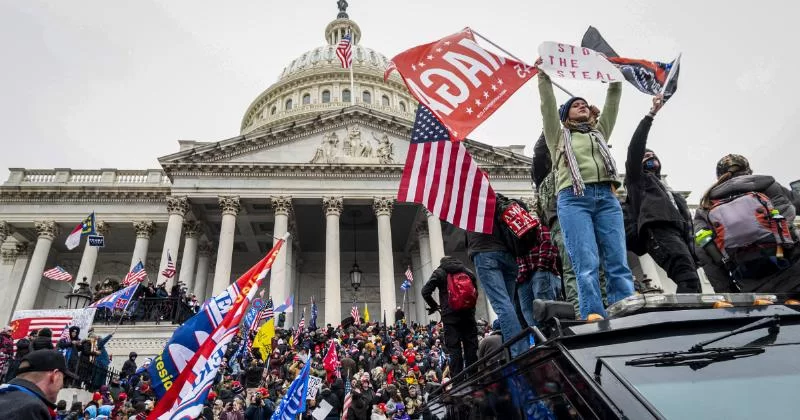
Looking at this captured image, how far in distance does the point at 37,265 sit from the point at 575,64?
32.9 metres

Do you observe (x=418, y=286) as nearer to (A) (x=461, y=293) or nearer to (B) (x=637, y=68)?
(A) (x=461, y=293)

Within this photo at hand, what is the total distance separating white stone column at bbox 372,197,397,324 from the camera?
25292 millimetres

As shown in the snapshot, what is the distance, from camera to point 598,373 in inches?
71.9

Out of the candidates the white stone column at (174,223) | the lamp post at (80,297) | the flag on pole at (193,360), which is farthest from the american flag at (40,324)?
the white stone column at (174,223)

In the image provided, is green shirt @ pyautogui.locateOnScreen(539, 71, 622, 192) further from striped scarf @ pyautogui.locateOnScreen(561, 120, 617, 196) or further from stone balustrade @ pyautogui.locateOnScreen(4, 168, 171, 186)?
stone balustrade @ pyautogui.locateOnScreen(4, 168, 171, 186)

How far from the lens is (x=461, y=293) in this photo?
225 inches

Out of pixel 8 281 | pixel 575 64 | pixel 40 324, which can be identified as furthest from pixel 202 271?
pixel 575 64

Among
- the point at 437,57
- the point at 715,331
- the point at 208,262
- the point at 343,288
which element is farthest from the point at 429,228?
the point at 715,331

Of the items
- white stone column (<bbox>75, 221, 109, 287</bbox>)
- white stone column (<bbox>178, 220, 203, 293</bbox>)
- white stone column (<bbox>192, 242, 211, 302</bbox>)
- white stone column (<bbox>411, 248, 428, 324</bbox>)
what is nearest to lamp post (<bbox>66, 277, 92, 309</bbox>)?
white stone column (<bbox>178, 220, 203, 293</bbox>)

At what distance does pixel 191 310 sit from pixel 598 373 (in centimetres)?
2263

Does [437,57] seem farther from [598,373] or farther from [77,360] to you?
[77,360]

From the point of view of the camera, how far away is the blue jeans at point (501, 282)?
5121 millimetres

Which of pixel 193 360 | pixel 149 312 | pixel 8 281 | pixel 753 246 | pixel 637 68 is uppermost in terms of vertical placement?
pixel 8 281

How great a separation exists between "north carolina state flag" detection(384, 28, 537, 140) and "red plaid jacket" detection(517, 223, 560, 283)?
1.54 m
